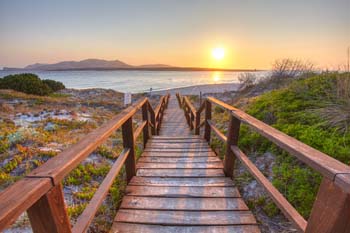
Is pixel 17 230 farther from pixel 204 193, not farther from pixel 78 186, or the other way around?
pixel 204 193

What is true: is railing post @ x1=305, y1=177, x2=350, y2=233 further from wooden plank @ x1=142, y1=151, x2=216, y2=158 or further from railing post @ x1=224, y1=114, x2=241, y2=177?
wooden plank @ x1=142, y1=151, x2=216, y2=158

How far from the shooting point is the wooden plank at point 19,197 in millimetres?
748

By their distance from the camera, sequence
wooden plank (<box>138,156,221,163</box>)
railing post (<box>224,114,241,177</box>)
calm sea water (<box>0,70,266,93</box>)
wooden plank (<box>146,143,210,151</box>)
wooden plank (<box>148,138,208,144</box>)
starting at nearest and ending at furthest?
railing post (<box>224,114,241,177</box>)
wooden plank (<box>138,156,221,163</box>)
wooden plank (<box>146,143,210,151</box>)
wooden plank (<box>148,138,208,144</box>)
calm sea water (<box>0,70,266,93</box>)

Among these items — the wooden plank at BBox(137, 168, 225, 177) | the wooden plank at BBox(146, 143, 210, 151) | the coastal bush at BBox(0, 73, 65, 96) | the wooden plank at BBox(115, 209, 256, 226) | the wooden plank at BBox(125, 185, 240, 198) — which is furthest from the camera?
the coastal bush at BBox(0, 73, 65, 96)

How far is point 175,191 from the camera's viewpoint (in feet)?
8.04

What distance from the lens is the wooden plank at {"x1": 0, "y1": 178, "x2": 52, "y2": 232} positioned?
0.75 m

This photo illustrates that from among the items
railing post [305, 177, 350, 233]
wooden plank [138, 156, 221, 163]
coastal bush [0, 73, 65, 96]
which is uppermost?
coastal bush [0, 73, 65, 96]

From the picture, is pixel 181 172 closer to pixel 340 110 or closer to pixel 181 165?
pixel 181 165

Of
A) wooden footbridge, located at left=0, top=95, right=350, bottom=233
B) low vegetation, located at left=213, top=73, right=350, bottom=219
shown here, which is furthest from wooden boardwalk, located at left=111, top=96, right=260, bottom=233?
low vegetation, located at left=213, top=73, right=350, bottom=219

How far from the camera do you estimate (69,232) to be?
1.20 metres

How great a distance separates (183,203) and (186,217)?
0.22 metres

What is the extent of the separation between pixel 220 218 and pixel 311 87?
3.98m

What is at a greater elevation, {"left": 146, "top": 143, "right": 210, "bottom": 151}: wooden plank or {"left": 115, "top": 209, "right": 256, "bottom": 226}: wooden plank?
{"left": 146, "top": 143, "right": 210, "bottom": 151}: wooden plank

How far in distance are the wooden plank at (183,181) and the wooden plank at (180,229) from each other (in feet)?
2.33
